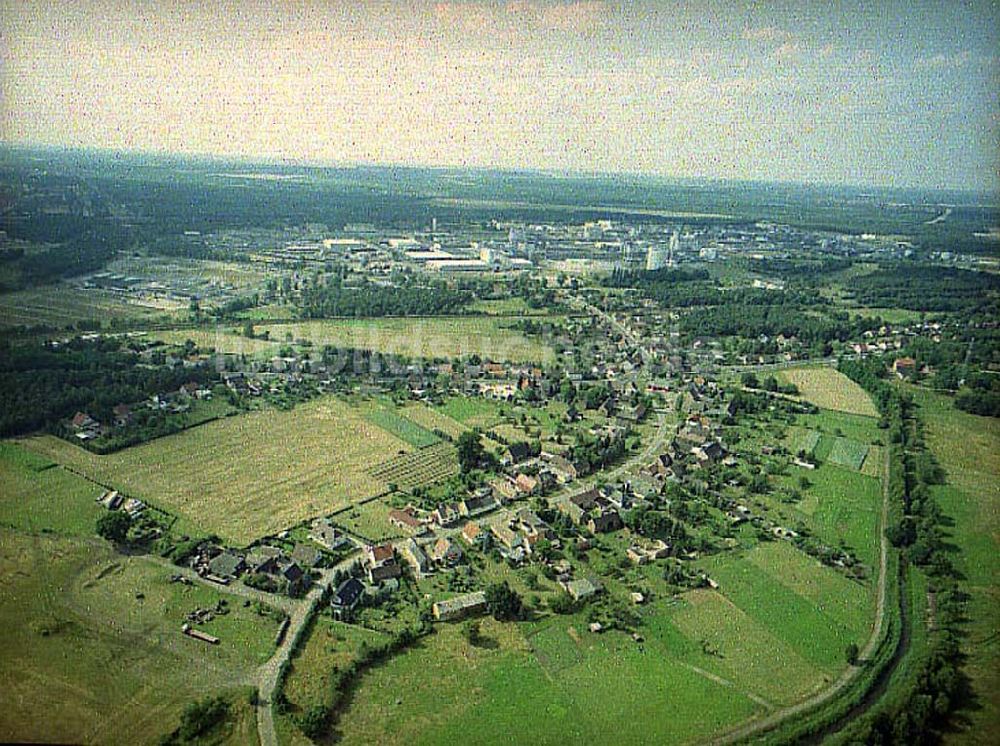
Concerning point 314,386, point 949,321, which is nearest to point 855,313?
point 949,321

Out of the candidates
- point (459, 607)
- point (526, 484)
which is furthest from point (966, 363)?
point (459, 607)

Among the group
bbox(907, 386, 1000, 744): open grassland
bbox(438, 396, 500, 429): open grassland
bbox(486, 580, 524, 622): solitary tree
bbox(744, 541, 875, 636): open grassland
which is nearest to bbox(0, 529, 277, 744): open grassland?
bbox(486, 580, 524, 622): solitary tree

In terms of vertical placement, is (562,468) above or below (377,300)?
below

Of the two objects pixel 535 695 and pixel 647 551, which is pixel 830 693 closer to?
Result: pixel 647 551

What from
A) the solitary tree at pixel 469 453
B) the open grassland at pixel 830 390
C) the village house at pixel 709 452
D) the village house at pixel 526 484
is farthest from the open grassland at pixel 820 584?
the open grassland at pixel 830 390

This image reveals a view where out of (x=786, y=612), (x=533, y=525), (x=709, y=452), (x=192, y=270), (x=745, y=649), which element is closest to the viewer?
(x=745, y=649)

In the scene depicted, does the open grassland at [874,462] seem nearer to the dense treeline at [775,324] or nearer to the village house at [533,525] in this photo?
the village house at [533,525]
